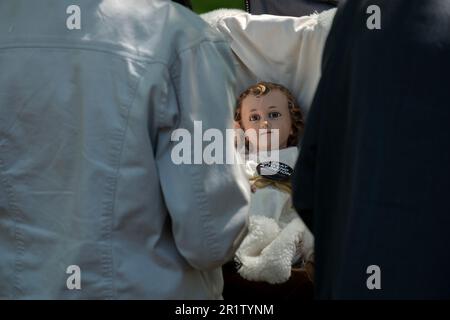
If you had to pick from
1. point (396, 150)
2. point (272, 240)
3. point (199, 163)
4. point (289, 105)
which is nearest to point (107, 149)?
point (199, 163)

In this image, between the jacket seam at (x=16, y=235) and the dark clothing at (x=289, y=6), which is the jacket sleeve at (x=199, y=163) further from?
the dark clothing at (x=289, y=6)

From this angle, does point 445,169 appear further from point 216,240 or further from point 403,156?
point 216,240

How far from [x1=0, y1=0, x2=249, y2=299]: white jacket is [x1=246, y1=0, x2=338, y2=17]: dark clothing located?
1.78 metres

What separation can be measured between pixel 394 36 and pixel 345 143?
0.22 m

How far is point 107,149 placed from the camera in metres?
1.70

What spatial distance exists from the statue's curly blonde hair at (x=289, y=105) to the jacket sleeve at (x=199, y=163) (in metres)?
1.36

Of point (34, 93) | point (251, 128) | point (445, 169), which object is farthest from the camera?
point (251, 128)

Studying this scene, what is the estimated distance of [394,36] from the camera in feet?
4.85

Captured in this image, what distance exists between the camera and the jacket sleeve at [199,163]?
1.71 meters

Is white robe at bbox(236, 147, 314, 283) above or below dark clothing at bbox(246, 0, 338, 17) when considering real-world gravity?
below

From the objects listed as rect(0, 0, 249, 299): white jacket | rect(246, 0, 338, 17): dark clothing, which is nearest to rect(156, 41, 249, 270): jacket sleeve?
rect(0, 0, 249, 299): white jacket

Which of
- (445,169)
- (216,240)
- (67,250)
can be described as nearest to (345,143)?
(445,169)

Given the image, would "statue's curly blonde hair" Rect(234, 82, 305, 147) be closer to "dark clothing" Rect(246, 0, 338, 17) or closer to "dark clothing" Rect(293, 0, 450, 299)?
"dark clothing" Rect(246, 0, 338, 17)

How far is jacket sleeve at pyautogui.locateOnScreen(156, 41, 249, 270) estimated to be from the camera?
1713 mm
